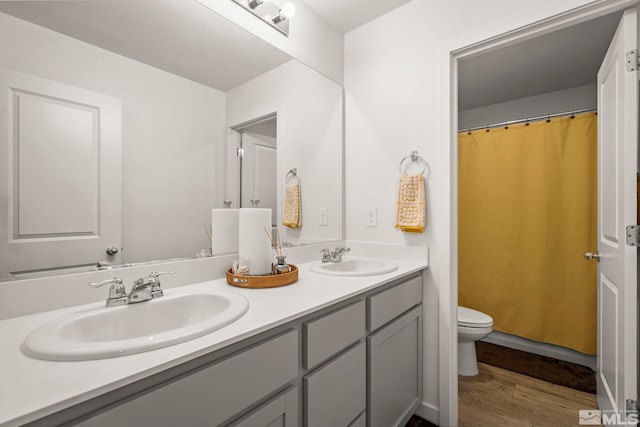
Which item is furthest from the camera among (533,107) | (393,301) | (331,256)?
(533,107)

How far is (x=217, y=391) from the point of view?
723mm

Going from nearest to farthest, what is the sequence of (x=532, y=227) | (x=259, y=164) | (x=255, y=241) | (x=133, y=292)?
(x=133, y=292) < (x=255, y=241) < (x=259, y=164) < (x=532, y=227)

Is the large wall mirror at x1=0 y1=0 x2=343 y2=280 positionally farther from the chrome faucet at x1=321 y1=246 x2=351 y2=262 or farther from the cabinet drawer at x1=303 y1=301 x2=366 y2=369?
the cabinet drawer at x1=303 y1=301 x2=366 y2=369

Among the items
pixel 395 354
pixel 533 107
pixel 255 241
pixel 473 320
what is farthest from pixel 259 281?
pixel 533 107

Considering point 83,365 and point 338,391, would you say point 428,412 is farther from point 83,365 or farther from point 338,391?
point 83,365

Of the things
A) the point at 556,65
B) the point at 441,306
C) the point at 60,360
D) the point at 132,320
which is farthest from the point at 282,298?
the point at 556,65

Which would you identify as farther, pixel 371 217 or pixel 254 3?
pixel 371 217

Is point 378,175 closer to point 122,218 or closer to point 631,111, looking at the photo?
point 631,111

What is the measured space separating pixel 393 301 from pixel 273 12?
5.20 ft

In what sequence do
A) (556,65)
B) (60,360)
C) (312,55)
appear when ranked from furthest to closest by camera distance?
(556,65)
(312,55)
(60,360)

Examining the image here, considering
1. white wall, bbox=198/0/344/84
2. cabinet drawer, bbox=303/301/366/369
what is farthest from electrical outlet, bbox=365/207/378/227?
white wall, bbox=198/0/344/84

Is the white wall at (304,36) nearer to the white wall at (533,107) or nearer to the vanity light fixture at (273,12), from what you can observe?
the vanity light fixture at (273,12)

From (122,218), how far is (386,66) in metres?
1.64

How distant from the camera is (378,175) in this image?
191 cm
